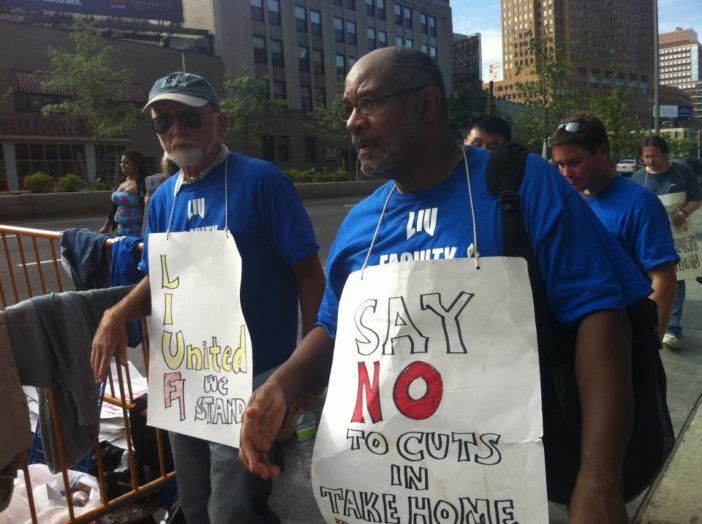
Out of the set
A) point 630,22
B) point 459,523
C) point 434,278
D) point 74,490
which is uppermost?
point 630,22

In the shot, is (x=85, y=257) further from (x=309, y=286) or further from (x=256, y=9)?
(x=256, y=9)

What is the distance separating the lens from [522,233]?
Result: 144 cm

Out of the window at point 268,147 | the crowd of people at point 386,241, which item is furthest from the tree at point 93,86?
the crowd of people at point 386,241

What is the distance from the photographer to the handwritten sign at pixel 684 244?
4855 millimetres

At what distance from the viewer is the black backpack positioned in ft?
4.74

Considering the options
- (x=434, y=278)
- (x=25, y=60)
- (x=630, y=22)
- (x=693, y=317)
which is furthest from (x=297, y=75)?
(x=434, y=278)

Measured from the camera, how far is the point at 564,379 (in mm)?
1467

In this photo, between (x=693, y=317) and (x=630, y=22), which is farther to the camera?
(x=630, y=22)

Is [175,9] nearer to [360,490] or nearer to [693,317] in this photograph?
[693,317]

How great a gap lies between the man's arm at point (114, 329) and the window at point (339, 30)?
5161cm

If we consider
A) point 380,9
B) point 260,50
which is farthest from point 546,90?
point 380,9

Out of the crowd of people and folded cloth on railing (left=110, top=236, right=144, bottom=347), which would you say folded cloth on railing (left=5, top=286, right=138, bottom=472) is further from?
folded cloth on railing (left=110, top=236, right=144, bottom=347)

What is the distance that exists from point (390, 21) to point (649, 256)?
57.3 m

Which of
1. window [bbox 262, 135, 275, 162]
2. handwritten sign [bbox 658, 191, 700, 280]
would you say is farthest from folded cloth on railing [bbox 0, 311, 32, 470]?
window [bbox 262, 135, 275, 162]
